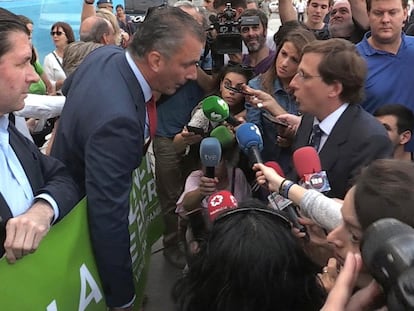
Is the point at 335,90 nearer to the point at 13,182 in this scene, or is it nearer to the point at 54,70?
the point at 13,182

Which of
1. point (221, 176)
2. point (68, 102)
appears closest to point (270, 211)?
point (68, 102)

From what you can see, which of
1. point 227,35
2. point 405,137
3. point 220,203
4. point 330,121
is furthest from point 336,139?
point 227,35

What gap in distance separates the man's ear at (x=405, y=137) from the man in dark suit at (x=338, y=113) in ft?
2.49

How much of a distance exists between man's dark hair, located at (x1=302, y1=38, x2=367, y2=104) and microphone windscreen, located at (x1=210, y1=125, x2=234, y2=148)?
0.62 m

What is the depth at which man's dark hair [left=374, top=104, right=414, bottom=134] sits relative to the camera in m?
2.64

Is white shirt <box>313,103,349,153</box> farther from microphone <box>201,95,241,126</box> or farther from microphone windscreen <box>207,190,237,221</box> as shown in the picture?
microphone <box>201,95,241,126</box>

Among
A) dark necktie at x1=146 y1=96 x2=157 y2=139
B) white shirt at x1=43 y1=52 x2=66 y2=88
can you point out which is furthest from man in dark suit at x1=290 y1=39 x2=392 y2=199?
white shirt at x1=43 y1=52 x2=66 y2=88

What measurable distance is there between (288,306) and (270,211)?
245mm

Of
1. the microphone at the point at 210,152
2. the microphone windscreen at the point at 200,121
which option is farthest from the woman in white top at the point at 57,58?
the microphone at the point at 210,152

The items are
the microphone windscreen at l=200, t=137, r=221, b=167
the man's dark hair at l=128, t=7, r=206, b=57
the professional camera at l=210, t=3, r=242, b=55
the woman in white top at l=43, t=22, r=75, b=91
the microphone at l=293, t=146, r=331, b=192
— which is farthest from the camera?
the woman in white top at l=43, t=22, r=75, b=91

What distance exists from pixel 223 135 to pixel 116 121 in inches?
35.8

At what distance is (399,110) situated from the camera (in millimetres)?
2646

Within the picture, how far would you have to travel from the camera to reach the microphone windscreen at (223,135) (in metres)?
2.52

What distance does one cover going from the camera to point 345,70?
2047 millimetres
